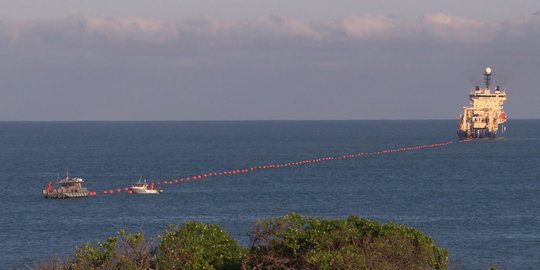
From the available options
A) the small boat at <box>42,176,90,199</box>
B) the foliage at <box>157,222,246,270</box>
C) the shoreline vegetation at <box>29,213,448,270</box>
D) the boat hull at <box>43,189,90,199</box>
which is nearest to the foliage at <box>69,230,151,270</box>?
the shoreline vegetation at <box>29,213,448,270</box>

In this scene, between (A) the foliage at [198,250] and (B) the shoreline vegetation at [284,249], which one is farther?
(A) the foliage at [198,250]

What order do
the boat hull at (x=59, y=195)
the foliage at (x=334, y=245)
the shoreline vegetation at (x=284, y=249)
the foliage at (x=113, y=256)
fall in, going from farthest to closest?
the boat hull at (x=59, y=195)
the foliage at (x=113, y=256)
the shoreline vegetation at (x=284, y=249)
the foliage at (x=334, y=245)

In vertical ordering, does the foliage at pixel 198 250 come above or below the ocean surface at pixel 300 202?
above

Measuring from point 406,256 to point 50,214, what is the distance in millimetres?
64991

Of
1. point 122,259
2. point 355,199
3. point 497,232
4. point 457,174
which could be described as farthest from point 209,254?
point 457,174

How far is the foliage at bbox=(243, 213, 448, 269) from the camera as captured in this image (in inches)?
1718

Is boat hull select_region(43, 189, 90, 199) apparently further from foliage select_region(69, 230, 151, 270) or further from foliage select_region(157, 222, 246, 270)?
→ foliage select_region(69, 230, 151, 270)

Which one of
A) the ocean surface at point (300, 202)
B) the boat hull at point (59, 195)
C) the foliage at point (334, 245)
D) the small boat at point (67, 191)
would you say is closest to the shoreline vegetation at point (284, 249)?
the foliage at point (334, 245)

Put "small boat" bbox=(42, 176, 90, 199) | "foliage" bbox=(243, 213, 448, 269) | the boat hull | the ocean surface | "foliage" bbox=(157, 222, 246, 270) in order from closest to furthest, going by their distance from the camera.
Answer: "foliage" bbox=(243, 213, 448, 269), "foliage" bbox=(157, 222, 246, 270), the ocean surface, the boat hull, "small boat" bbox=(42, 176, 90, 199)

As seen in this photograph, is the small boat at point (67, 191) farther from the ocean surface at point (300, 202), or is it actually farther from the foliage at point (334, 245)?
the foliage at point (334, 245)

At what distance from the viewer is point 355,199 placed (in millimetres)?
117750

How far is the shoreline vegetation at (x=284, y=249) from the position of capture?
146ft

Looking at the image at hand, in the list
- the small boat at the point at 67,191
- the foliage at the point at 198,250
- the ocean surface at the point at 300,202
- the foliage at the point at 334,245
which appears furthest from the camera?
the small boat at the point at 67,191

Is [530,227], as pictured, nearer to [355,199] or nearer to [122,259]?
[355,199]
